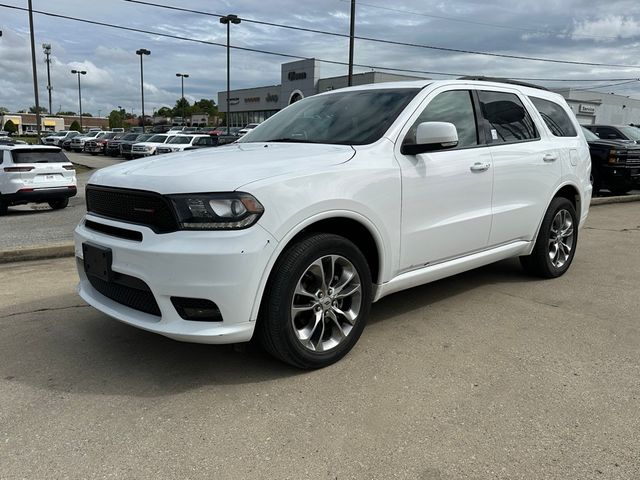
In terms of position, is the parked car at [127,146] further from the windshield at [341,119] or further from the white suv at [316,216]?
the white suv at [316,216]

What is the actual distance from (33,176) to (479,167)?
10802mm

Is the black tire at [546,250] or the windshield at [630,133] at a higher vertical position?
the windshield at [630,133]

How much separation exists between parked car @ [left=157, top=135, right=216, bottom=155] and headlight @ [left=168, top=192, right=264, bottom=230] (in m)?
21.7

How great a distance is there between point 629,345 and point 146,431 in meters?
3.22

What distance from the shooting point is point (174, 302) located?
9.77 ft

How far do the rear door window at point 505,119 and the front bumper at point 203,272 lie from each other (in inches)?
97.0

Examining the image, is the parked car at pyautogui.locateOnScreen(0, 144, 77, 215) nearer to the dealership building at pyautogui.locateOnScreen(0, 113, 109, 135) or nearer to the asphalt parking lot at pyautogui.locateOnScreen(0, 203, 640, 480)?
the asphalt parking lot at pyautogui.locateOnScreen(0, 203, 640, 480)

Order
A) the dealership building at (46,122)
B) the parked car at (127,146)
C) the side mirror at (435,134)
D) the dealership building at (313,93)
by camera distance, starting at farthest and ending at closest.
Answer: the dealership building at (46,122) → the dealership building at (313,93) → the parked car at (127,146) → the side mirror at (435,134)

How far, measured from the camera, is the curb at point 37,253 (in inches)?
252

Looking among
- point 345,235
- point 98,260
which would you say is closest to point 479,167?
point 345,235

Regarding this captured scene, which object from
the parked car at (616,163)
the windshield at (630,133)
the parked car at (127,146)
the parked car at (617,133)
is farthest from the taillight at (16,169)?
the parked car at (127,146)

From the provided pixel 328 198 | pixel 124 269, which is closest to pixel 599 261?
pixel 328 198

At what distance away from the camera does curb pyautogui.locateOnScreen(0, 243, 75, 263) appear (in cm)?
640

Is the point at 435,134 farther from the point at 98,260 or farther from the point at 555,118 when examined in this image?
the point at 555,118
